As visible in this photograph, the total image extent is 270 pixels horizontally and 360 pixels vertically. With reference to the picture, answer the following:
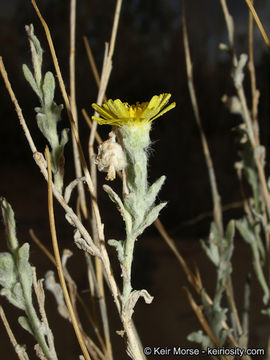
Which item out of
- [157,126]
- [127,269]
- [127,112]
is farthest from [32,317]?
[157,126]

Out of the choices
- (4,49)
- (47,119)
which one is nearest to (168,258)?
(47,119)

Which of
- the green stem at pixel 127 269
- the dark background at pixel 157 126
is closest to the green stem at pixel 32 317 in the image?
the green stem at pixel 127 269

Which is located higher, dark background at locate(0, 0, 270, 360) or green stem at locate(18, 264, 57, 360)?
dark background at locate(0, 0, 270, 360)

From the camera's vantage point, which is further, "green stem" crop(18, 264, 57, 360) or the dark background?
the dark background

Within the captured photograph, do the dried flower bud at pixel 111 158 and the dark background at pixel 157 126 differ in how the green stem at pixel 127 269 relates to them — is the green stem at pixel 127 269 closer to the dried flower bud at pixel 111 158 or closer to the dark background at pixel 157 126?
the dried flower bud at pixel 111 158

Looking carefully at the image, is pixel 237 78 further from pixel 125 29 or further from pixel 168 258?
pixel 125 29

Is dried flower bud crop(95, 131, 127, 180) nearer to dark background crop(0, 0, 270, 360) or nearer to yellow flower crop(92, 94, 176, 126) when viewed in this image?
yellow flower crop(92, 94, 176, 126)

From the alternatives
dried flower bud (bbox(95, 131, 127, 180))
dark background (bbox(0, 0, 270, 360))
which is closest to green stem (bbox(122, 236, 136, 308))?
dried flower bud (bbox(95, 131, 127, 180))

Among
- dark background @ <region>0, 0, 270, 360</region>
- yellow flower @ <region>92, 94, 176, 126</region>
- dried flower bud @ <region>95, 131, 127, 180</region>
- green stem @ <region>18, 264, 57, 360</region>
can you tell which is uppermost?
dark background @ <region>0, 0, 270, 360</region>
